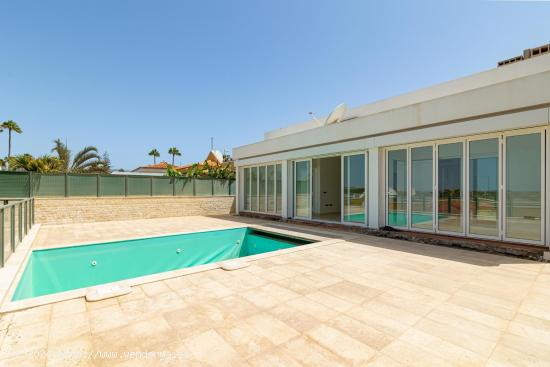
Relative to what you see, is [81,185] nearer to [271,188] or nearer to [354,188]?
[271,188]

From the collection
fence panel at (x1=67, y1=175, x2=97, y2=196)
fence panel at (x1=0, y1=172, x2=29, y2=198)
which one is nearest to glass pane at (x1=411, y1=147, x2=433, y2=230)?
fence panel at (x1=67, y1=175, x2=97, y2=196)

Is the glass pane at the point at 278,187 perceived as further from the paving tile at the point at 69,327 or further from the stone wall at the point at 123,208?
the paving tile at the point at 69,327

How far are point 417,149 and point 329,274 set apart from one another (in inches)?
213

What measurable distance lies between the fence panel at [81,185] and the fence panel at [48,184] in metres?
0.25

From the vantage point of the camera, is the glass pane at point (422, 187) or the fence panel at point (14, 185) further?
the fence panel at point (14, 185)

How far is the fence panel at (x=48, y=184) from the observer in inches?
458

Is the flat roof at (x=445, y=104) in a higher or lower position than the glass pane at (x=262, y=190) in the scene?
higher

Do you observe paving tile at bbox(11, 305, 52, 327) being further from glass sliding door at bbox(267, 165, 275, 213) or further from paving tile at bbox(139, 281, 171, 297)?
glass sliding door at bbox(267, 165, 275, 213)

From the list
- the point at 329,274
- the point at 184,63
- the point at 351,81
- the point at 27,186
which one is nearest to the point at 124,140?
the point at 184,63

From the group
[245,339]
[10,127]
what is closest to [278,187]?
[245,339]

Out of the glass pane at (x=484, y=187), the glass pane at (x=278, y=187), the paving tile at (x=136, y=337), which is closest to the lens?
the paving tile at (x=136, y=337)

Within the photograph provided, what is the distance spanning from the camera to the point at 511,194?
6402 millimetres

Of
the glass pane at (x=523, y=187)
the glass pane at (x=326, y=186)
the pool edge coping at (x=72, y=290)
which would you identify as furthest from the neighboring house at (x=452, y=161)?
the pool edge coping at (x=72, y=290)

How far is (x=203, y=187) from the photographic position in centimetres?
1603
